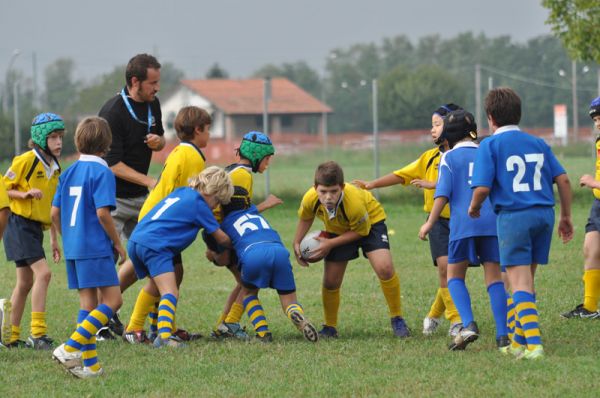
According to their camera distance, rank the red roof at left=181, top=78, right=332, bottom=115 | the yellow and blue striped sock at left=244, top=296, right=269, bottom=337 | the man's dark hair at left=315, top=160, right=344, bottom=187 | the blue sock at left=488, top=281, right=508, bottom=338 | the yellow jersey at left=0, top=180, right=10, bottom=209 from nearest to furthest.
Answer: the blue sock at left=488, top=281, right=508, bottom=338 < the yellow jersey at left=0, top=180, right=10, bottom=209 < the man's dark hair at left=315, top=160, right=344, bottom=187 < the yellow and blue striped sock at left=244, top=296, right=269, bottom=337 < the red roof at left=181, top=78, right=332, bottom=115

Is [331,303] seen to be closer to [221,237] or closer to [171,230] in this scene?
[221,237]

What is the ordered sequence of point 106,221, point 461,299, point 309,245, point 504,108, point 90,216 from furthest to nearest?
point 309,245 < point 461,299 < point 90,216 < point 106,221 < point 504,108

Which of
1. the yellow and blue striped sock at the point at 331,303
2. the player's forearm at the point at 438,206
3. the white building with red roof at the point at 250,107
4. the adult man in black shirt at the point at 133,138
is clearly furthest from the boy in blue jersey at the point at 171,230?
the white building with red roof at the point at 250,107

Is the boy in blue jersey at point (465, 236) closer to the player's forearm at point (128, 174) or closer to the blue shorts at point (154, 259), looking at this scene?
the blue shorts at point (154, 259)

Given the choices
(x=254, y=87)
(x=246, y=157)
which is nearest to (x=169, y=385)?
(x=246, y=157)

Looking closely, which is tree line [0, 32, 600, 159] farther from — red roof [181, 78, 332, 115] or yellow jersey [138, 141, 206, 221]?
yellow jersey [138, 141, 206, 221]

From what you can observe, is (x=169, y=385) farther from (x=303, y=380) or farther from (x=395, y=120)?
(x=395, y=120)

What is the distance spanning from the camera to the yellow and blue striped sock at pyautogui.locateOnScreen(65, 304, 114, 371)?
644 centimetres

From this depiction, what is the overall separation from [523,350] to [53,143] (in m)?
3.75

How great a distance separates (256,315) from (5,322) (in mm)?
2196

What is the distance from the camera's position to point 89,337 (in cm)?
646

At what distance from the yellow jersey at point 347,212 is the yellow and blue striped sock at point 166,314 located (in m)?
1.30

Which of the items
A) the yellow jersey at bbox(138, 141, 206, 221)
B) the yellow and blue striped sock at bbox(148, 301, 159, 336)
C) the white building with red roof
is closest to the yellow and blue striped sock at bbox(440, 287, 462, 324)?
the yellow jersey at bbox(138, 141, 206, 221)

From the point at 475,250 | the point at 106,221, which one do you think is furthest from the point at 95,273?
the point at 475,250
